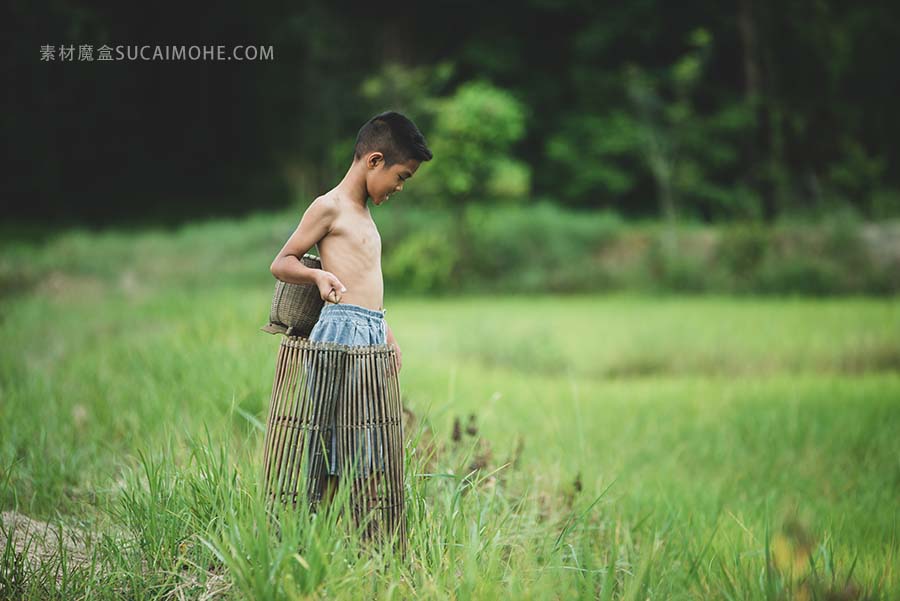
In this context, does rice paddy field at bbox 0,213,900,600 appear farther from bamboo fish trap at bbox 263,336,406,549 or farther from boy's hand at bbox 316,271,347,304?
boy's hand at bbox 316,271,347,304

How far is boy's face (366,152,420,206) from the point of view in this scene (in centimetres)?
255

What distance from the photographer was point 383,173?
8.36ft

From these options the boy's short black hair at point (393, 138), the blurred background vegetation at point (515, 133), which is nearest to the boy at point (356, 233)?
the boy's short black hair at point (393, 138)

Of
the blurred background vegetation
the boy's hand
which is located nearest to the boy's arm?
the boy's hand

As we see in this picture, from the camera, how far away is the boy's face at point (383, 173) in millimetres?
2547

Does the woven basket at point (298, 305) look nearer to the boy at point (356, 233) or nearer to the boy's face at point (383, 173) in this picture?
the boy at point (356, 233)

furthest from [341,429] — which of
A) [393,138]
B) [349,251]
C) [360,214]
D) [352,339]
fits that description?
[393,138]

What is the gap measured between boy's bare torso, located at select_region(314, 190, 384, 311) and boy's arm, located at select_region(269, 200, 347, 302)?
26 millimetres

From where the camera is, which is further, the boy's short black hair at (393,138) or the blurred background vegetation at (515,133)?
the blurred background vegetation at (515,133)

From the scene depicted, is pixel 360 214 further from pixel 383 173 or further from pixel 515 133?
pixel 515 133

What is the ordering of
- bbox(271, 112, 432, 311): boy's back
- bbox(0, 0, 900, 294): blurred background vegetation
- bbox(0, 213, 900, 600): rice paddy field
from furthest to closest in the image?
bbox(0, 0, 900, 294): blurred background vegetation, bbox(271, 112, 432, 311): boy's back, bbox(0, 213, 900, 600): rice paddy field

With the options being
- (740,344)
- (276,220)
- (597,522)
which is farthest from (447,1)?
(597,522)

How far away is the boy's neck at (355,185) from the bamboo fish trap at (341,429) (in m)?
0.48

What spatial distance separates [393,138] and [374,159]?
0.09 metres
